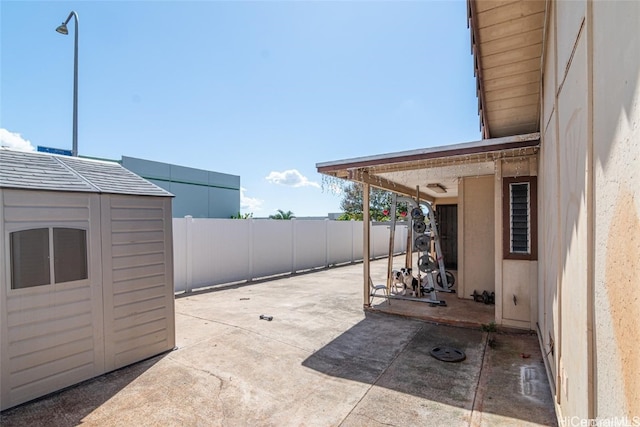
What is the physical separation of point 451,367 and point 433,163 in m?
2.93

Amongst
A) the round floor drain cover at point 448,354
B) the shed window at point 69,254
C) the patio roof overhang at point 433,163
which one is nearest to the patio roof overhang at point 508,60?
the patio roof overhang at point 433,163

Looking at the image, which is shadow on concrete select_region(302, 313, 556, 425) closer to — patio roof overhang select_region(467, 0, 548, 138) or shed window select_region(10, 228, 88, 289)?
shed window select_region(10, 228, 88, 289)

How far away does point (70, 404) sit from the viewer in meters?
2.68

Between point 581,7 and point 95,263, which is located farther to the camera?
point 95,263

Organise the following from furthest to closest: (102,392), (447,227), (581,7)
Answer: (447,227)
(102,392)
(581,7)

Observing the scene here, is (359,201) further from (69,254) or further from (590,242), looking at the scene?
(590,242)

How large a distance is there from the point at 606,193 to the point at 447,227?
8.95 metres

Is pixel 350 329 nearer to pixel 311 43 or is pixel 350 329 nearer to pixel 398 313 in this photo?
pixel 398 313

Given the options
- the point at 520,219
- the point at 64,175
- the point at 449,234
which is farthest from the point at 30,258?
the point at 449,234

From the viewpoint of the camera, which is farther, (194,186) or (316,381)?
(194,186)

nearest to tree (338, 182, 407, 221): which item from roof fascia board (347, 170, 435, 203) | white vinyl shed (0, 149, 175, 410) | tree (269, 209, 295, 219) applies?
tree (269, 209, 295, 219)

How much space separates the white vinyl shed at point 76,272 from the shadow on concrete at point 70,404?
0.29 feet

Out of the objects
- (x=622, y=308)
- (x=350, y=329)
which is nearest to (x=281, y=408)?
(x=350, y=329)

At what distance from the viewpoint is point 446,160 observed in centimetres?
475
